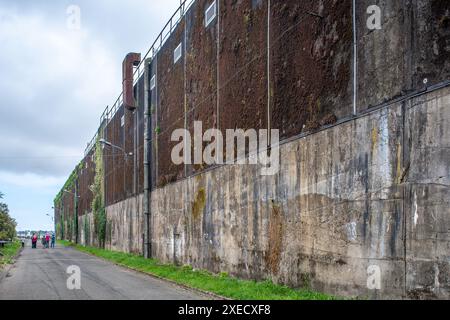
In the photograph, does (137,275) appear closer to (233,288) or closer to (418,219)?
(233,288)

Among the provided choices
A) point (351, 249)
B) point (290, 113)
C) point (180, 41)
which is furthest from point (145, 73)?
point (351, 249)

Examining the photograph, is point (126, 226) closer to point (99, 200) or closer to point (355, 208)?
point (99, 200)

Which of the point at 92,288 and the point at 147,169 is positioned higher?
the point at 147,169

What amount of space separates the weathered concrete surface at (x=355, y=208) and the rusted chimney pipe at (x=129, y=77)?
17.7 metres

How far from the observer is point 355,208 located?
10.2 meters

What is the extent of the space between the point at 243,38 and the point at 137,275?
9168 millimetres

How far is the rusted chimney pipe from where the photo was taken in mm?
33156

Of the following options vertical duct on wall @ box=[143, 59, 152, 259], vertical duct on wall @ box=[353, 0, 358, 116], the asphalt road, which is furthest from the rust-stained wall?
vertical duct on wall @ box=[143, 59, 152, 259]

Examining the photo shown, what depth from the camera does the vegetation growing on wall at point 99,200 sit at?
4441 cm

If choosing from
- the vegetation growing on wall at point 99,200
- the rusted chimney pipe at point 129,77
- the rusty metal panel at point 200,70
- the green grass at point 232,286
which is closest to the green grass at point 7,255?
the vegetation growing on wall at point 99,200

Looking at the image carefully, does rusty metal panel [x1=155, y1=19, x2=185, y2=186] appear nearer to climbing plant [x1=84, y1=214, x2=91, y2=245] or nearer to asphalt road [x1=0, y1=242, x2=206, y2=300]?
asphalt road [x1=0, y1=242, x2=206, y2=300]

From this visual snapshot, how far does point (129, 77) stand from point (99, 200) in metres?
16.4

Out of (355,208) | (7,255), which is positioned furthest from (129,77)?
(355,208)

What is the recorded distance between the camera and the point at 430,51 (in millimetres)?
8539
